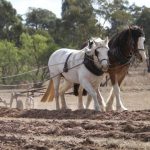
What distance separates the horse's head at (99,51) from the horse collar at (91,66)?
4.8 inches

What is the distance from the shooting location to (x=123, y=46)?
15.1m

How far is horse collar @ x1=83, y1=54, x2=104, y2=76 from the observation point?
48.2 ft

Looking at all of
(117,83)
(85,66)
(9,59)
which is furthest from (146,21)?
(85,66)

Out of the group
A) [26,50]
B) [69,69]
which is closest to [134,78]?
[26,50]

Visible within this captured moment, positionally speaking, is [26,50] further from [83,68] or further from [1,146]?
[1,146]

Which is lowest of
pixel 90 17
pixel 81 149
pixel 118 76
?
pixel 81 149

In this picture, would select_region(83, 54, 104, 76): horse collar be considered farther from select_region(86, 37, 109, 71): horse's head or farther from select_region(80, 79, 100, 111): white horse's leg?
select_region(80, 79, 100, 111): white horse's leg

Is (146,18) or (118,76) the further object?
(146,18)

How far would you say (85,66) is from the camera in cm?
1486

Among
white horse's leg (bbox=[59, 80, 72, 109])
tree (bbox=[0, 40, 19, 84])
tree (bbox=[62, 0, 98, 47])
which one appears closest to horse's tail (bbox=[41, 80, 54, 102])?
white horse's leg (bbox=[59, 80, 72, 109])

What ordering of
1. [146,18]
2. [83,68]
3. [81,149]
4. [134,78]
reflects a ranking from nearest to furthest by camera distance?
[81,149] → [83,68] → [134,78] → [146,18]

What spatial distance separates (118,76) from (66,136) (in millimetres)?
5350

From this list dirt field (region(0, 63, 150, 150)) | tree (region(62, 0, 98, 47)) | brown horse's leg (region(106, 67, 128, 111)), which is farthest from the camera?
tree (region(62, 0, 98, 47))

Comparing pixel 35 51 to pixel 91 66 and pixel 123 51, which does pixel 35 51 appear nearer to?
pixel 123 51
